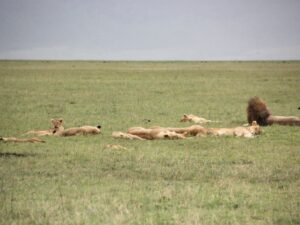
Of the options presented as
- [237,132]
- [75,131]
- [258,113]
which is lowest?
[75,131]

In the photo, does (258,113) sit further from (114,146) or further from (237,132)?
(114,146)

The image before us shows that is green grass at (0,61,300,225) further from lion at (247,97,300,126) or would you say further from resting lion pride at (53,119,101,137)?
lion at (247,97,300,126)

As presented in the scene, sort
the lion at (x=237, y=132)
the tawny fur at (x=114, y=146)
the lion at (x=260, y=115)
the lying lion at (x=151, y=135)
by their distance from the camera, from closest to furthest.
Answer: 1. the tawny fur at (x=114, y=146)
2. the lying lion at (x=151, y=135)
3. the lion at (x=237, y=132)
4. the lion at (x=260, y=115)

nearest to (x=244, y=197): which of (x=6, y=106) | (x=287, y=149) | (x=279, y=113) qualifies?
(x=287, y=149)

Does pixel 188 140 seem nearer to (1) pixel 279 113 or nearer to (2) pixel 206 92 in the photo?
(1) pixel 279 113

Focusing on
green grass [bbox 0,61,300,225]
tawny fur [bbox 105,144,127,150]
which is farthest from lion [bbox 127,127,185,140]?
tawny fur [bbox 105,144,127,150]

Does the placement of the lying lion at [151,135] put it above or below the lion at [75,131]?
above

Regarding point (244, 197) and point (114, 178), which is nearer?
point (244, 197)

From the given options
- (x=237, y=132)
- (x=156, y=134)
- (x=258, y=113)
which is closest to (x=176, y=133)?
(x=156, y=134)

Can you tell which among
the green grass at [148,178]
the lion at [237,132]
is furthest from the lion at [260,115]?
the lion at [237,132]

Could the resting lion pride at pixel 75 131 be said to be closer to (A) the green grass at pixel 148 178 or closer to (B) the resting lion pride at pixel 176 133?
(A) the green grass at pixel 148 178

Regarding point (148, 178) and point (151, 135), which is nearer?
point (148, 178)

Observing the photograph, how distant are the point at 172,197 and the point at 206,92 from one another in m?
24.4

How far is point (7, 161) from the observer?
10.5 m
